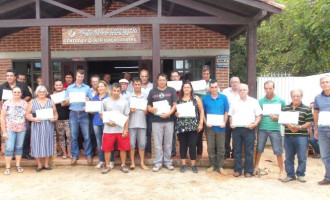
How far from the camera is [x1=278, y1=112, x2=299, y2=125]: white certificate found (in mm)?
4648

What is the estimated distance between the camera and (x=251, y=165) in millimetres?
5152

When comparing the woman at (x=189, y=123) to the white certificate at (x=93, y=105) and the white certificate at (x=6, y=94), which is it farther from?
the white certificate at (x=6, y=94)

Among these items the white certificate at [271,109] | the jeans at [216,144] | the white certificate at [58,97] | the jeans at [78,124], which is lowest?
the jeans at [216,144]

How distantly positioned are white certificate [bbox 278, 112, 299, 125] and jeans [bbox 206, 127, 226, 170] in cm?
101

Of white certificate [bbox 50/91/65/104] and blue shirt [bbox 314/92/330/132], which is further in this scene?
white certificate [bbox 50/91/65/104]

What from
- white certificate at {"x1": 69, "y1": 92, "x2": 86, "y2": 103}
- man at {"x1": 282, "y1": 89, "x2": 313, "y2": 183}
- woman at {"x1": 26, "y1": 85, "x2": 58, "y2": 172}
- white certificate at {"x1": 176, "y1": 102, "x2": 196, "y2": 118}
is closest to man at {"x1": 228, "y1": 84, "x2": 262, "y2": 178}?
man at {"x1": 282, "y1": 89, "x2": 313, "y2": 183}

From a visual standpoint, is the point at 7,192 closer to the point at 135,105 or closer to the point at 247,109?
the point at 135,105

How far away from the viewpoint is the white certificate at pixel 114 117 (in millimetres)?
5008

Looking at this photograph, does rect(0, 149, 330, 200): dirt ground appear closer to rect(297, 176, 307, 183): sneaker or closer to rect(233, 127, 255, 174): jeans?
rect(297, 176, 307, 183): sneaker

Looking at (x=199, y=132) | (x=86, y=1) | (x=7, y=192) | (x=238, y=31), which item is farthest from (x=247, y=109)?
(x=86, y=1)

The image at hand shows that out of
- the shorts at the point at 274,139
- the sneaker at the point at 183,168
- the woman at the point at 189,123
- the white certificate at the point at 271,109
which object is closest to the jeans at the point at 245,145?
the shorts at the point at 274,139

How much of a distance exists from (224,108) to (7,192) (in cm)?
376

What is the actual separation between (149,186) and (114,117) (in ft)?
4.23

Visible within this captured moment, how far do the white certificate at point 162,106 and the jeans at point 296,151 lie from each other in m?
2.04
